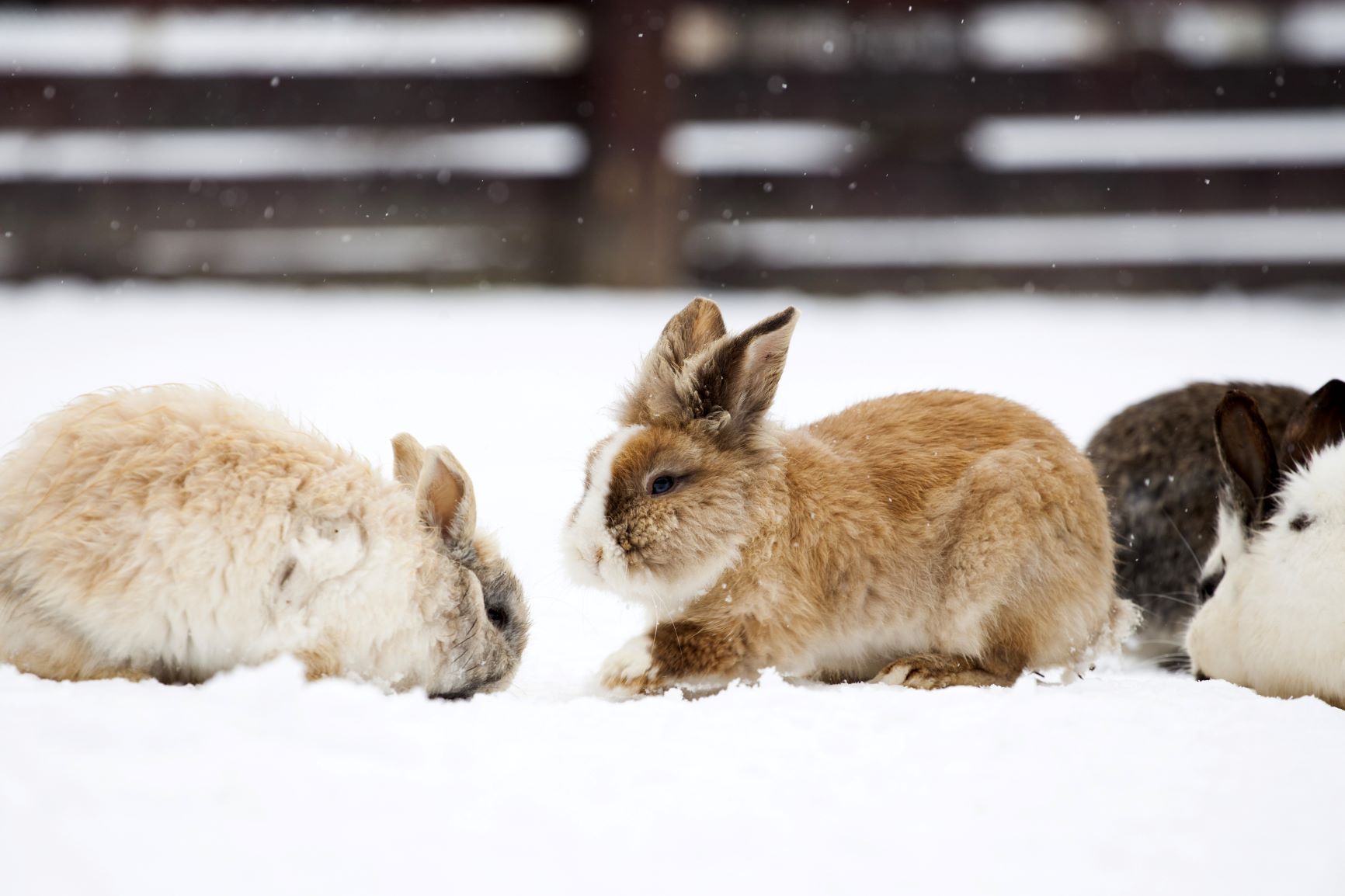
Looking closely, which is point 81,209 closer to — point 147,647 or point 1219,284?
point 147,647

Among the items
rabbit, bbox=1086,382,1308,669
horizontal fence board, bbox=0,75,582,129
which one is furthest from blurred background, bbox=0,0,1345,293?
rabbit, bbox=1086,382,1308,669

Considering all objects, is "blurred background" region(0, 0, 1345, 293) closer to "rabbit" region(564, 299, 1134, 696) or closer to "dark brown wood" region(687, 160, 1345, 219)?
"dark brown wood" region(687, 160, 1345, 219)

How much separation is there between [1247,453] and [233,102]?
24.2ft

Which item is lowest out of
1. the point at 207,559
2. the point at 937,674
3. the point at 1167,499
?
the point at 937,674

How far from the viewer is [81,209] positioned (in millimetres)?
8680

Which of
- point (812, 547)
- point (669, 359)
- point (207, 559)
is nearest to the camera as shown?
point (207, 559)

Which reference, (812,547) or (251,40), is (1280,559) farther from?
(251,40)

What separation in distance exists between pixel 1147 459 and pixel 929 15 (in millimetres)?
5547

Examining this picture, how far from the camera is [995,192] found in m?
8.93

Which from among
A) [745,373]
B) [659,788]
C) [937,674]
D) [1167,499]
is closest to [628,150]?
[1167,499]

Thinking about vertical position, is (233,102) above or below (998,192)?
above

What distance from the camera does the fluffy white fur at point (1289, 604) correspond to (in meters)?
3.11

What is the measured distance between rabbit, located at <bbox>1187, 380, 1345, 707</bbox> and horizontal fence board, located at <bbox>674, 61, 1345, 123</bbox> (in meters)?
5.85

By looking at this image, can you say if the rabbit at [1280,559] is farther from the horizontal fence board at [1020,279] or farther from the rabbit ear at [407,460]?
the horizontal fence board at [1020,279]
